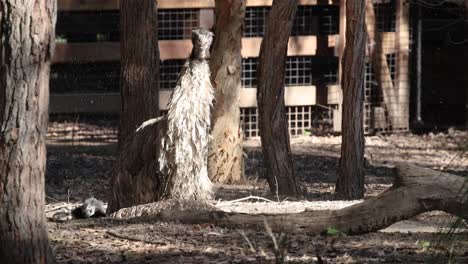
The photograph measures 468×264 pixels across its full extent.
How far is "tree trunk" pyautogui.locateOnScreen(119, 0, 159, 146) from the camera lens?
9.59 m

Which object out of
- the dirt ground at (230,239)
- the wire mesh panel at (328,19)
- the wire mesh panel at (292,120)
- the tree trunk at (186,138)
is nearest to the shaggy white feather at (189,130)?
the tree trunk at (186,138)

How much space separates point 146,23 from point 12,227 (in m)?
4.89

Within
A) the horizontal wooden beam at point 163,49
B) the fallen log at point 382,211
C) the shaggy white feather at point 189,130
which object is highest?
the horizontal wooden beam at point 163,49

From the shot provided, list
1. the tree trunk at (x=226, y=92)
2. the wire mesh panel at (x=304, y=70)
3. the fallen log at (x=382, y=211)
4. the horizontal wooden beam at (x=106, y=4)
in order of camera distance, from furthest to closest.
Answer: the wire mesh panel at (x=304, y=70) < the horizontal wooden beam at (x=106, y=4) < the tree trunk at (x=226, y=92) < the fallen log at (x=382, y=211)

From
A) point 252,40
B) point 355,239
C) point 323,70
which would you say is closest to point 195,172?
point 355,239

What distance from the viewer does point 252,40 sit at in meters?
14.9

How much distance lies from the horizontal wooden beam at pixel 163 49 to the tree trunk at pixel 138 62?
4236mm

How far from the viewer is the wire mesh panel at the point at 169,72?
50.1 ft

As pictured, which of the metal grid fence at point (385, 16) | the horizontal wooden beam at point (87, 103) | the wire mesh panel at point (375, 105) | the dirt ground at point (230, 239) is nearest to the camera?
the dirt ground at point (230, 239)

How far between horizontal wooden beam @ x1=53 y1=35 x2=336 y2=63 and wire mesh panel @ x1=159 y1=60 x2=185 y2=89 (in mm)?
576

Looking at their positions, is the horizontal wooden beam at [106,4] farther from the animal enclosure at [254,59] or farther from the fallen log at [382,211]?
the fallen log at [382,211]

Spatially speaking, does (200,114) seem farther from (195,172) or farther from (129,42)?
(129,42)

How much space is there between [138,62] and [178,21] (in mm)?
5461

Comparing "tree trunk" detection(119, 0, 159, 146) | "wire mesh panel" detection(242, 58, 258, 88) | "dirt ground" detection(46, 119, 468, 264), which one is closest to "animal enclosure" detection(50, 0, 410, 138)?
"wire mesh panel" detection(242, 58, 258, 88)
